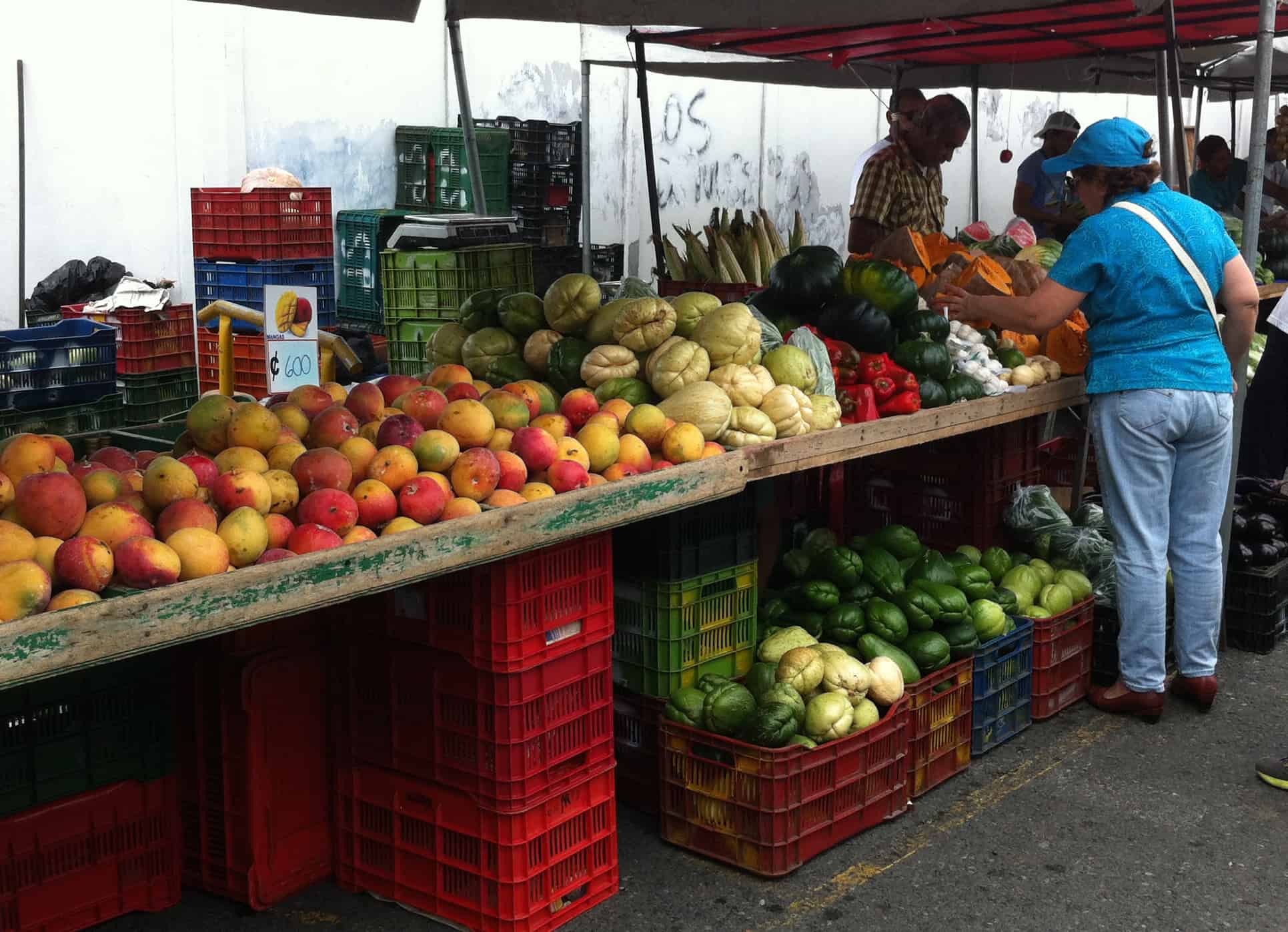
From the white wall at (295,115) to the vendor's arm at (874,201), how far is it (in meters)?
1.90

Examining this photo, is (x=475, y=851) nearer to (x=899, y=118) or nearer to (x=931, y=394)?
(x=931, y=394)

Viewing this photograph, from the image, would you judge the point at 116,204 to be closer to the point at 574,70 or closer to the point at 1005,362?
the point at 574,70

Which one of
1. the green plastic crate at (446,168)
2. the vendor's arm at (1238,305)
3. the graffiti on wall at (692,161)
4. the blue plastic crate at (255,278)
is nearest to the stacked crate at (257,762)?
the vendor's arm at (1238,305)

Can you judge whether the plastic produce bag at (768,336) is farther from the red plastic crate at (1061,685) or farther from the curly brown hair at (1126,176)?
the red plastic crate at (1061,685)

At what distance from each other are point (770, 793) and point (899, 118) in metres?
5.36

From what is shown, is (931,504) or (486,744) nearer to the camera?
(486,744)

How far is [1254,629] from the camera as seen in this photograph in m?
5.81

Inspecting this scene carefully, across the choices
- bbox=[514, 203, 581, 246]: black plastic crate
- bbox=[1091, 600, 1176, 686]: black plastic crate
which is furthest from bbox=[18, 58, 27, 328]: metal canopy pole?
bbox=[1091, 600, 1176, 686]: black plastic crate

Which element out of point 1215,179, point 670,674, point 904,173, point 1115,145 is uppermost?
point 1215,179

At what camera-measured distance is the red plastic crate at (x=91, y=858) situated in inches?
126

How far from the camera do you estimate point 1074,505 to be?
21.3 feet

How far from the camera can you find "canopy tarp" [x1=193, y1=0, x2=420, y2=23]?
483cm

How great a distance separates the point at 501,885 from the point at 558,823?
22cm

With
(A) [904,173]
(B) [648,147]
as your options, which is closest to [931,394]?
(A) [904,173]
